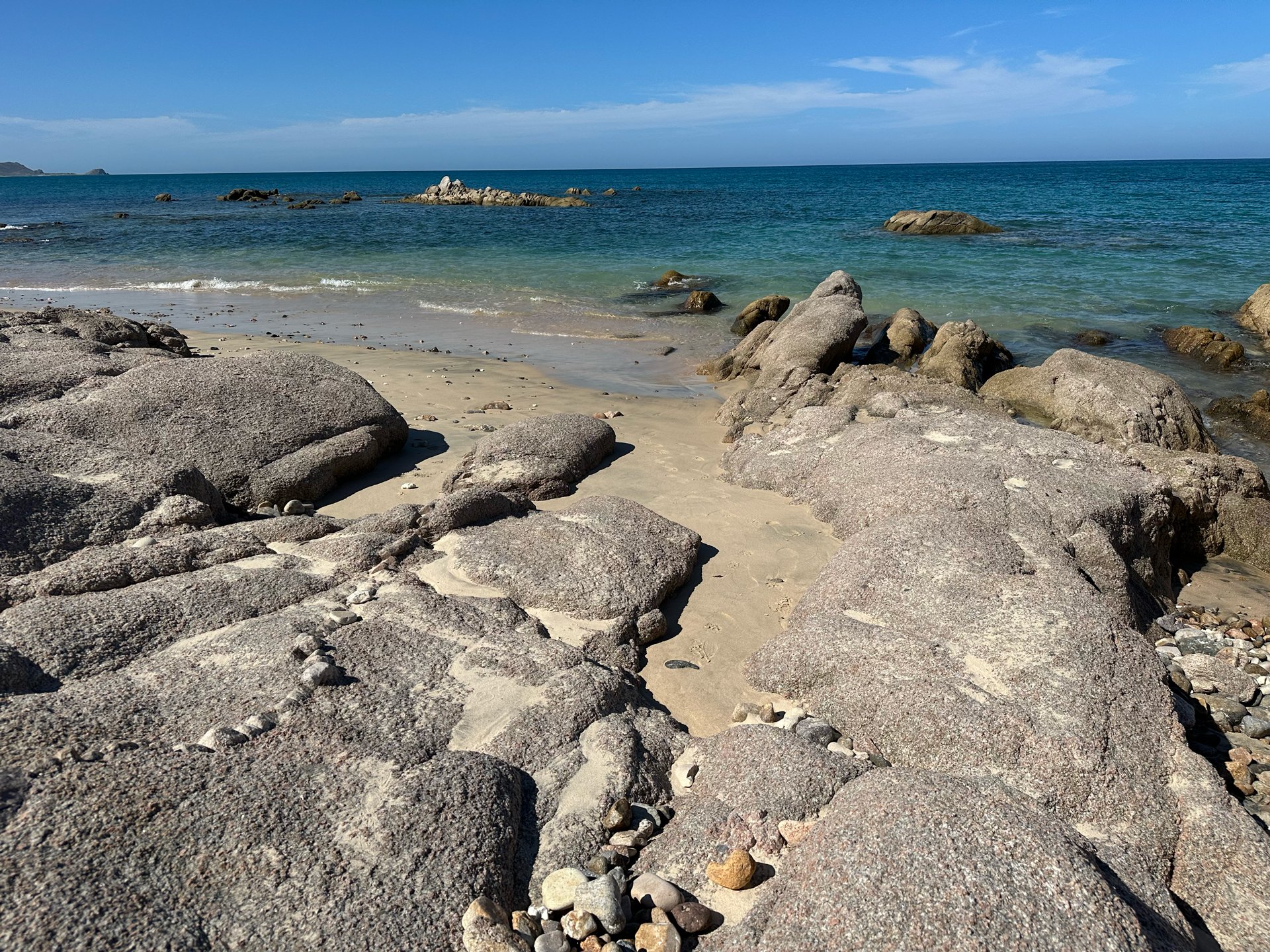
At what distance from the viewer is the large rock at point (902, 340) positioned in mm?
12357

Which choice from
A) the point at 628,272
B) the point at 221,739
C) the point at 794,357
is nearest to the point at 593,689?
the point at 221,739

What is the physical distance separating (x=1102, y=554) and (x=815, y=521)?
190 centimetres

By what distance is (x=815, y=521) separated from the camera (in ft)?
19.7

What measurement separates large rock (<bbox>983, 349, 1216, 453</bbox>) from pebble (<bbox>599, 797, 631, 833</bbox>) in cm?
720

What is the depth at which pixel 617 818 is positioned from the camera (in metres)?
2.82

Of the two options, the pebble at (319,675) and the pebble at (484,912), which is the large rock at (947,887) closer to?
the pebble at (484,912)

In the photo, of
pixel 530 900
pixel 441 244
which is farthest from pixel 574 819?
pixel 441 244

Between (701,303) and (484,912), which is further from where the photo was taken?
(701,303)

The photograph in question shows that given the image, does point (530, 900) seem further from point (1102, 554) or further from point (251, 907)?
point (1102, 554)

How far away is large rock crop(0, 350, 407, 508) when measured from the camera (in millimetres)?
5727

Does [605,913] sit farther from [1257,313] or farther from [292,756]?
[1257,313]

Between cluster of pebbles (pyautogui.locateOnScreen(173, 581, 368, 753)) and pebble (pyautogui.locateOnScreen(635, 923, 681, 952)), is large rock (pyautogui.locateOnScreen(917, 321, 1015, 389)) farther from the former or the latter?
pebble (pyautogui.locateOnScreen(635, 923, 681, 952))

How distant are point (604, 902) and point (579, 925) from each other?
98 mm

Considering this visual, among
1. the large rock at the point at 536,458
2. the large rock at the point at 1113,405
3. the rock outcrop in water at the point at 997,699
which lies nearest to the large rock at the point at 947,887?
the rock outcrop in water at the point at 997,699
